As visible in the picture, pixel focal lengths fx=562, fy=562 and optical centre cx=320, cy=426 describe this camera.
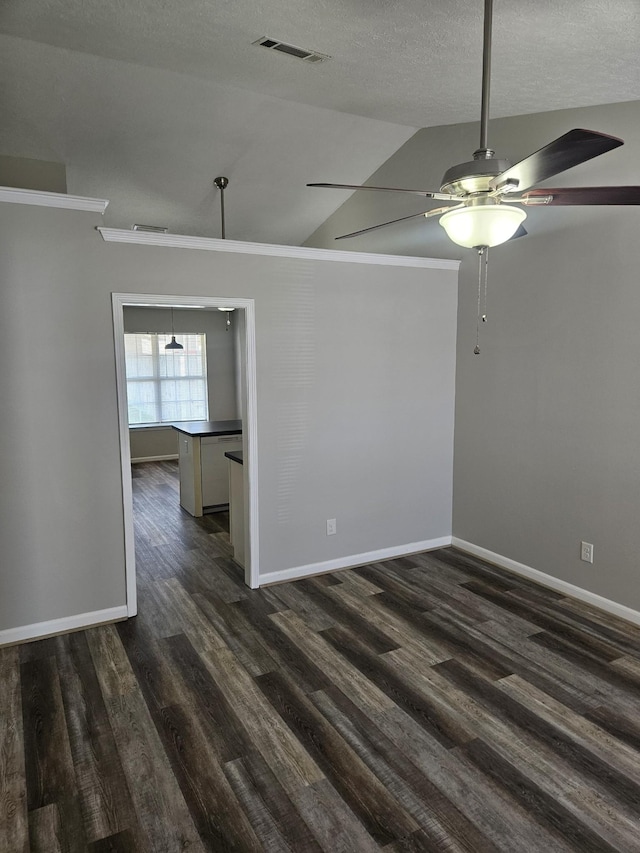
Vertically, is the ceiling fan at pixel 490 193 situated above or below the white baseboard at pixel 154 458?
above

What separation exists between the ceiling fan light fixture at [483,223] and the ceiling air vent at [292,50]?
4.95 ft

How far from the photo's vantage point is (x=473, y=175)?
75.7 inches

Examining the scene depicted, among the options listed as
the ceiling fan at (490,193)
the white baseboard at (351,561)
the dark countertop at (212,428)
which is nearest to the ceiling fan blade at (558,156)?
the ceiling fan at (490,193)

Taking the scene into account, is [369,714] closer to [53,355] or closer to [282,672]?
[282,672]

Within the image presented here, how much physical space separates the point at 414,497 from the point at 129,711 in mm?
2739

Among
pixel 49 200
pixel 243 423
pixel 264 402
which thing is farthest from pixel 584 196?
pixel 49 200

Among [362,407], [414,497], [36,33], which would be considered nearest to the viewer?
[36,33]

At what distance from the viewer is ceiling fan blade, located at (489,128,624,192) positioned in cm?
147

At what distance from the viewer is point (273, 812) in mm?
2066

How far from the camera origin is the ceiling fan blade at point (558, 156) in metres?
1.47

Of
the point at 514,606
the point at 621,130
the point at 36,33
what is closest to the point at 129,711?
the point at 514,606

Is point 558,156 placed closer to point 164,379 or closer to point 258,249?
point 258,249

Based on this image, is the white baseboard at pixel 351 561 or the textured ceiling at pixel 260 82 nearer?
the textured ceiling at pixel 260 82

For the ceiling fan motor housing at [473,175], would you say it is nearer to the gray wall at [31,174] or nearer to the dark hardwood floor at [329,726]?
the dark hardwood floor at [329,726]
